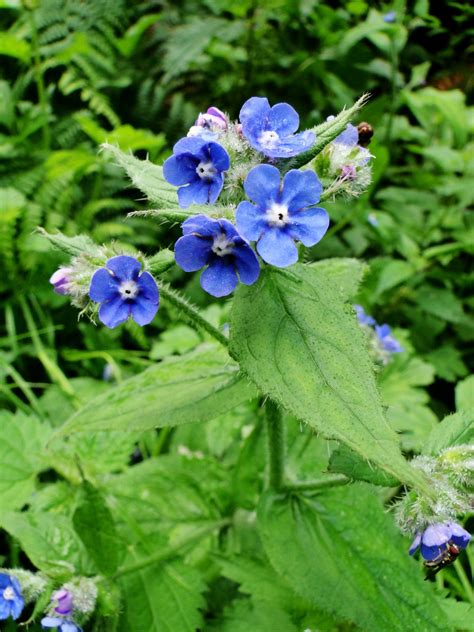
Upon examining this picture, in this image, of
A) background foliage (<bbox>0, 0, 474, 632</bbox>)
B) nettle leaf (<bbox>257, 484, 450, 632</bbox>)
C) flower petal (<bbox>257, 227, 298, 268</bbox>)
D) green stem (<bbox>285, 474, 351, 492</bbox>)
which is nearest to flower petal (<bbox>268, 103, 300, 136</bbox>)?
flower petal (<bbox>257, 227, 298, 268</bbox>)

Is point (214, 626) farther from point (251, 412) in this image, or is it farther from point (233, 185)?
point (233, 185)

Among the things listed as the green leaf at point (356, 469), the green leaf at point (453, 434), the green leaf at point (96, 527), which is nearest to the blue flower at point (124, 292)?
the green leaf at point (356, 469)

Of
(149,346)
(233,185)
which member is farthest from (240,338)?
(149,346)

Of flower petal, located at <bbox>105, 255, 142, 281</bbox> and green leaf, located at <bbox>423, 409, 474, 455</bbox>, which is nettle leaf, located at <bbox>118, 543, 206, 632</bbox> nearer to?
green leaf, located at <bbox>423, 409, 474, 455</bbox>

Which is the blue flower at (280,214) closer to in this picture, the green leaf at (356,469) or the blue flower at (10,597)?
the green leaf at (356,469)

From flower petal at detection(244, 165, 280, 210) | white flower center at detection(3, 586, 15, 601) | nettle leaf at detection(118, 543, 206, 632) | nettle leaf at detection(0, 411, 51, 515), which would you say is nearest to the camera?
flower petal at detection(244, 165, 280, 210)

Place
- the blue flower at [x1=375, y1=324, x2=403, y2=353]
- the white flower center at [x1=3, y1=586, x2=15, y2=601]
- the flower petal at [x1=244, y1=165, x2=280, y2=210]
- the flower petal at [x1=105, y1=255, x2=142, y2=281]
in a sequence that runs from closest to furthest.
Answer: the flower petal at [x1=244, y1=165, x2=280, y2=210], the flower petal at [x1=105, y1=255, x2=142, y2=281], the white flower center at [x1=3, y1=586, x2=15, y2=601], the blue flower at [x1=375, y1=324, x2=403, y2=353]

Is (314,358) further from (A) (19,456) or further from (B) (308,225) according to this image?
(A) (19,456)
